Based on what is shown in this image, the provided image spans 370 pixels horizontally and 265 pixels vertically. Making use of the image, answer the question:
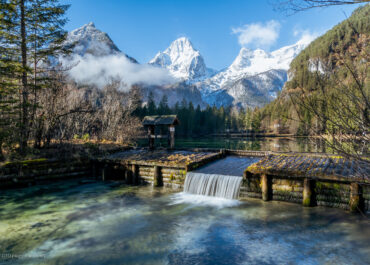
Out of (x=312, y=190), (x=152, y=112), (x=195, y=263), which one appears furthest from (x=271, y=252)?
(x=152, y=112)

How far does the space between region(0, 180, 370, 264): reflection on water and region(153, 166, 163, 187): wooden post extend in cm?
Answer: 236

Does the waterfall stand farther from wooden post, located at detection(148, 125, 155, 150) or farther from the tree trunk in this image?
the tree trunk

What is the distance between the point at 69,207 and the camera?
440 inches

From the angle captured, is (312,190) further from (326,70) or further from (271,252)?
(326,70)

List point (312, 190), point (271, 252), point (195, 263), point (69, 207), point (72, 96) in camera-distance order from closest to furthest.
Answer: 1. point (195, 263)
2. point (271, 252)
3. point (312, 190)
4. point (69, 207)
5. point (72, 96)

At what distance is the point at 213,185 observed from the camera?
41.4 ft

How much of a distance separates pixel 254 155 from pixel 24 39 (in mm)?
21824

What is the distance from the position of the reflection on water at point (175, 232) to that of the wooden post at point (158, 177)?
2.36 metres

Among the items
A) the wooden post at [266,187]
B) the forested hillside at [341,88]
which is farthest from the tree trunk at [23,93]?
the forested hillside at [341,88]

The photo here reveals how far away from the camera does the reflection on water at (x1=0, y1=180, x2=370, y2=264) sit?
6.89m

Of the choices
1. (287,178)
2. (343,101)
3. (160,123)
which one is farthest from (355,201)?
(160,123)

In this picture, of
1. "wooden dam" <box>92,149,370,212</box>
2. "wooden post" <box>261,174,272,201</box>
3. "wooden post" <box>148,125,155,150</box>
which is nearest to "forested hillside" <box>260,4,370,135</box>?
"wooden dam" <box>92,149,370,212</box>

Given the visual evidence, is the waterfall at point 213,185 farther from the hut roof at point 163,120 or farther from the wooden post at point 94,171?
the wooden post at point 94,171

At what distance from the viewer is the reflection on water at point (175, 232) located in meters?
6.89
